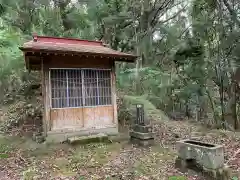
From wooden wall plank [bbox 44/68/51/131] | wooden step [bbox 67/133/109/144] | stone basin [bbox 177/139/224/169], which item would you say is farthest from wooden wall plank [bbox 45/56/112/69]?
stone basin [bbox 177/139/224/169]

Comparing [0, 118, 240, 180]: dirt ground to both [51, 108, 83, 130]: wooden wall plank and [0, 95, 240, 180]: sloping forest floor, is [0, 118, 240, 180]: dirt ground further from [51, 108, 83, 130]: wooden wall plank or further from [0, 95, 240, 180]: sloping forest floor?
[51, 108, 83, 130]: wooden wall plank

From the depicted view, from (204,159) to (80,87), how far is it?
4.88m

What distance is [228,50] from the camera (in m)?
12.1

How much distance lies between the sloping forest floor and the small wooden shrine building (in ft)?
2.74

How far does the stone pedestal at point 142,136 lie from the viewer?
817cm

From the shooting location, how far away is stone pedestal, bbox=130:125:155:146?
8166mm

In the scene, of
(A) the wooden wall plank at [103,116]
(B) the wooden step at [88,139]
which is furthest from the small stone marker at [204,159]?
(A) the wooden wall plank at [103,116]

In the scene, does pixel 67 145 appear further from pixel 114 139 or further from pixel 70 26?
pixel 70 26

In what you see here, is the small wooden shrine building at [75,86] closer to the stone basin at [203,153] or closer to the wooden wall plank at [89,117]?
the wooden wall plank at [89,117]

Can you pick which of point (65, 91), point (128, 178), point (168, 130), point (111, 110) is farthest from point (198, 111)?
point (128, 178)

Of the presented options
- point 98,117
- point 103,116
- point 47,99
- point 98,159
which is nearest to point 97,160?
point 98,159

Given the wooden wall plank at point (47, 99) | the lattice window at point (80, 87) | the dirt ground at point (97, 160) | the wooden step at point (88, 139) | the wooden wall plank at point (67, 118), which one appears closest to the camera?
the dirt ground at point (97, 160)

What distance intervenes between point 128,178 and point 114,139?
3191 millimetres

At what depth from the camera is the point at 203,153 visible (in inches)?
224
